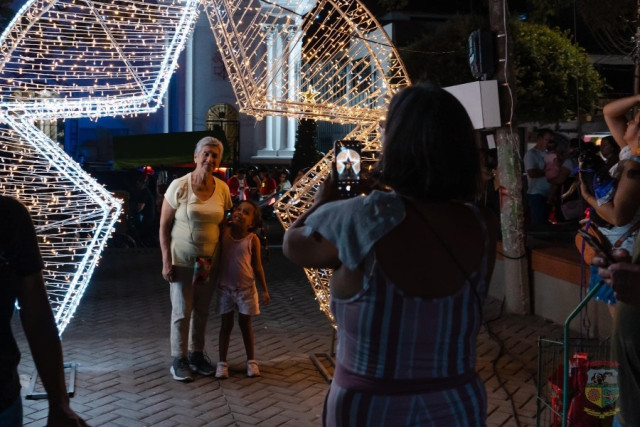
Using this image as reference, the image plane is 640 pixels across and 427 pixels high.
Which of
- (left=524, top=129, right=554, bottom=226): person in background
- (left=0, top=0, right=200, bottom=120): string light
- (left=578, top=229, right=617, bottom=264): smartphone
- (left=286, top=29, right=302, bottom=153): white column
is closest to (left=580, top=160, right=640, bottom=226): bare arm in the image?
(left=578, top=229, right=617, bottom=264): smartphone

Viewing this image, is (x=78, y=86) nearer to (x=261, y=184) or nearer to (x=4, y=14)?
(x=4, y=14)

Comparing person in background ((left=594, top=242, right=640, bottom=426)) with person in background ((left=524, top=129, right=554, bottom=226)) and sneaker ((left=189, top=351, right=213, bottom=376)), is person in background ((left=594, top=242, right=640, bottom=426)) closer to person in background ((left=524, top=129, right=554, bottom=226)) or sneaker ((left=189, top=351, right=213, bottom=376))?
sneaker ((left=189, top=351, right=213, bottom=376))

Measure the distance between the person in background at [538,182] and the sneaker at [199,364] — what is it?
717 centimetres

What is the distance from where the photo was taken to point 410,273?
6.40 ft

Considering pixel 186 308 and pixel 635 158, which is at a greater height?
pixel 635 158

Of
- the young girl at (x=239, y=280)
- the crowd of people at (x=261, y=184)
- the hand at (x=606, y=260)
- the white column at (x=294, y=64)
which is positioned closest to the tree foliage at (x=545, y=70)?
the crowd of people at (x=261, y=184)

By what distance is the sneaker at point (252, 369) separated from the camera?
564 centimetres

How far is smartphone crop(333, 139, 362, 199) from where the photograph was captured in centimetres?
250

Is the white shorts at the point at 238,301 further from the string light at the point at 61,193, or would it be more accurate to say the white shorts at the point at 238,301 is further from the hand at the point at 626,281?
the hand at the point at 626,281

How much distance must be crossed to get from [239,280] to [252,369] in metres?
0.66

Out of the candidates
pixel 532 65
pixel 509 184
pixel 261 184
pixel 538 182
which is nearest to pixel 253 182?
pixel 261 184

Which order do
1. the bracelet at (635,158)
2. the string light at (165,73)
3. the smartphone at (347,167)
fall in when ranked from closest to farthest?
the smartphone at (347,167)
the bracelet at (635,158)
the string light at (165,73)

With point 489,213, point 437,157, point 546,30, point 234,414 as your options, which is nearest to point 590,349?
point 234,414

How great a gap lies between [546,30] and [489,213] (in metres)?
15.7
